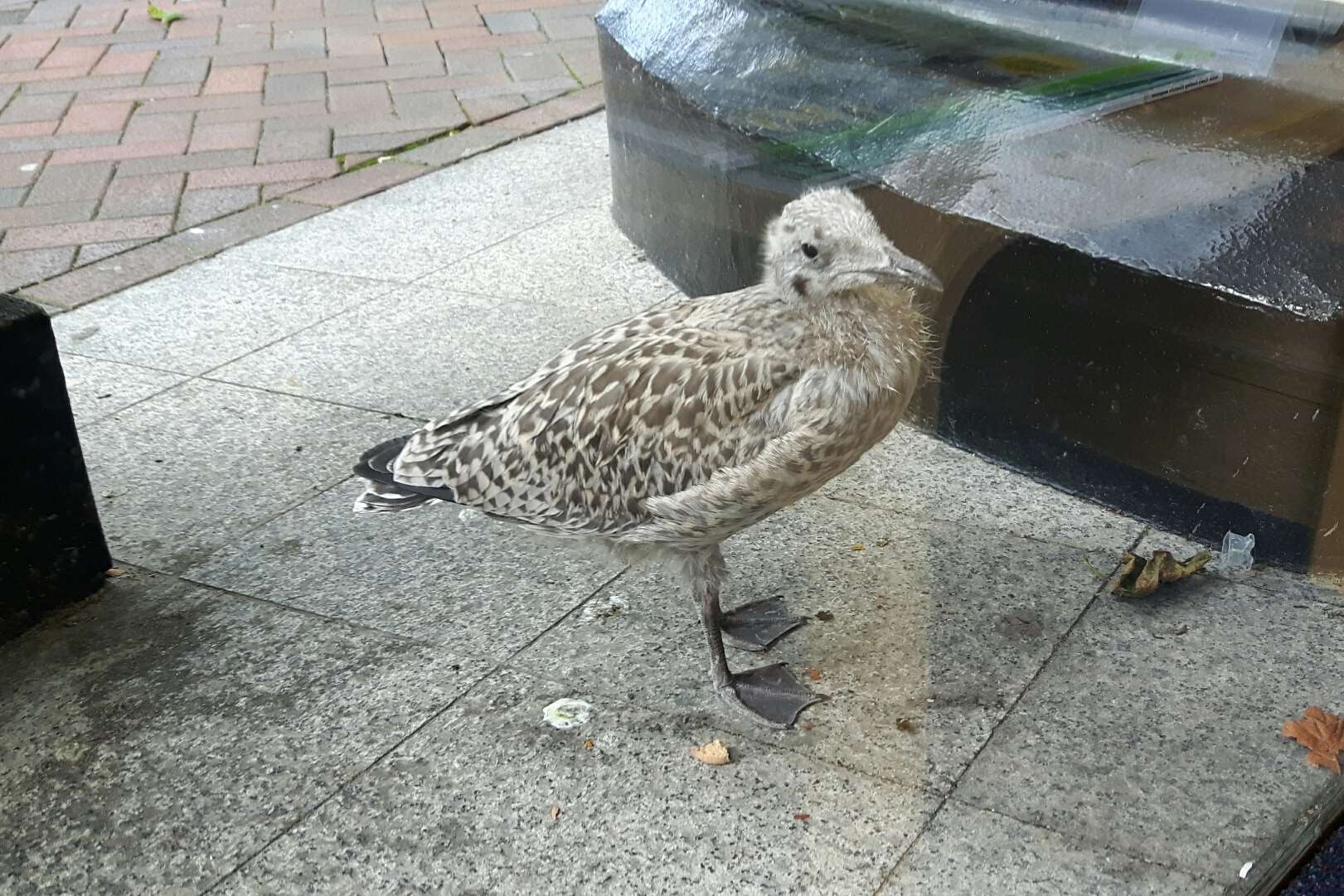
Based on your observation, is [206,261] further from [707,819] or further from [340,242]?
[707,819]

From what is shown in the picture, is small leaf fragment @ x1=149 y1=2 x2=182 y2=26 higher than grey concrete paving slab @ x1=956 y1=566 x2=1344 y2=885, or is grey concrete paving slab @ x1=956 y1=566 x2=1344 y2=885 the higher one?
small leaf fragment @ x1=149 y1=2 x2=182 y2=26

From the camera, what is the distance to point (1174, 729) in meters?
3.00

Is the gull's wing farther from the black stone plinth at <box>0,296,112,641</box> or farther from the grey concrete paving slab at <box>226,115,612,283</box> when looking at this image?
the grey concrete paving slab at <box>226,115,612,283</box>

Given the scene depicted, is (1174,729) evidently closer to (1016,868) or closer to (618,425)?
(1016,868)

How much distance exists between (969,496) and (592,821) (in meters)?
1.69

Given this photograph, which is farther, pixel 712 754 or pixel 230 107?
pixel 230 107

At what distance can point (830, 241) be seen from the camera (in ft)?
9.31

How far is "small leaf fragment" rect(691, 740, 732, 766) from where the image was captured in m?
3.00

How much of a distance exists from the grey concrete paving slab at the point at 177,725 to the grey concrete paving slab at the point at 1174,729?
1397 mm

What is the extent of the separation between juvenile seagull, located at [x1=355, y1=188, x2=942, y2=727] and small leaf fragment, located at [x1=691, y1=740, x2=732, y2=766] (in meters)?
0.15

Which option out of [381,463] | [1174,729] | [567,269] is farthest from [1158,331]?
[567,269]

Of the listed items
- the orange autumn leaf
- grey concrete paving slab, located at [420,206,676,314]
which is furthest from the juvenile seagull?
grey concrete paving slab, located at [420,206,676,314]

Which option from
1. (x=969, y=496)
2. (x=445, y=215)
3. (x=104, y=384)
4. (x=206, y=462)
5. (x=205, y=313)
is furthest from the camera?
(x=445, y=215)

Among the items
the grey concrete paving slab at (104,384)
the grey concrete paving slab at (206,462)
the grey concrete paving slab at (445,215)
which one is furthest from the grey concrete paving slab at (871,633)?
the grey concrete paving slab at (445,215)
